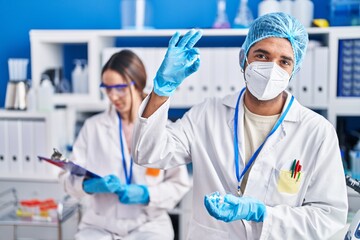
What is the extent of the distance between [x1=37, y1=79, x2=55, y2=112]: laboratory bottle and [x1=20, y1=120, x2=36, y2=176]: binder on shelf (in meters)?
0.11

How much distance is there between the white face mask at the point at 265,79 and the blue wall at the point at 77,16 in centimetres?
146

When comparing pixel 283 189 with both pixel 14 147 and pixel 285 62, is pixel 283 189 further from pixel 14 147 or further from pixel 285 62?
pixel 14 147

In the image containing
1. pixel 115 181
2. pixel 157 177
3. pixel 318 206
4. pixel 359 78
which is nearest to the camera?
pixel 318 206

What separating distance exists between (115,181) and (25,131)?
92 centimetres

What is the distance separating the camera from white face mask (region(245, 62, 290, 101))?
1330mm

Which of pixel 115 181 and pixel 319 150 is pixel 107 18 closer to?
pixel 115 181

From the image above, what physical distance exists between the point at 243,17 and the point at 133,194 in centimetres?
129

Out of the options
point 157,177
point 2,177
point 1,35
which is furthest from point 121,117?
point 1,35

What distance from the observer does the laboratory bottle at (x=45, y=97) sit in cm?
252

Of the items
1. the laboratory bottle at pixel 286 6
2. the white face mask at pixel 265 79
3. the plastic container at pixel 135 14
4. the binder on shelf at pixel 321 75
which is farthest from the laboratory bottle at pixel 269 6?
the white face mask at pixel 265 79

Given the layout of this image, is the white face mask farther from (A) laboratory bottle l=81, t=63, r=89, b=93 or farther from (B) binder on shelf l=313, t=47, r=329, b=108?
(A) laboratory bottle l=81, t=63, r=89, b=93

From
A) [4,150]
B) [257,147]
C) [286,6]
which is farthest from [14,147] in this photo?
[286,6]

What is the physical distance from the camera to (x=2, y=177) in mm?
2547

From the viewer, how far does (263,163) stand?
1377mm
